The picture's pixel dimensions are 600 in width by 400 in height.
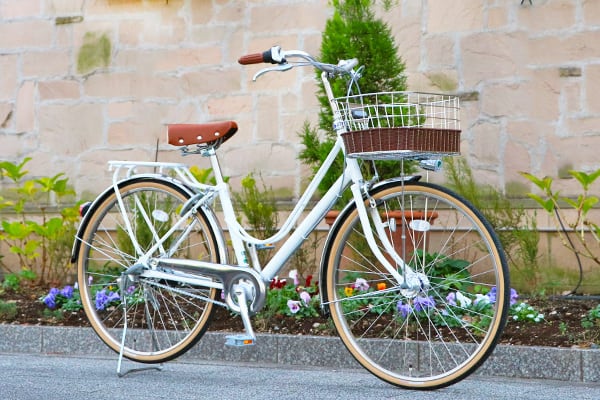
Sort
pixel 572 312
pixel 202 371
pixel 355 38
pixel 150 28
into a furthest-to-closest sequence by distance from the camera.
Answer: pixel 150 28 → pixel 355 38 → pixel 572 312 → pixel 202 371

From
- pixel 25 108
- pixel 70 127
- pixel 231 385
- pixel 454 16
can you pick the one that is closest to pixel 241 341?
pixel 231 385

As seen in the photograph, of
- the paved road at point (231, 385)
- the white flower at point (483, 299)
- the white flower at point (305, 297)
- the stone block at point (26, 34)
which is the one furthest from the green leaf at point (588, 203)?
the stone block at point (26, 34)

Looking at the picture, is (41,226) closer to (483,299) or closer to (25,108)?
(25,108)

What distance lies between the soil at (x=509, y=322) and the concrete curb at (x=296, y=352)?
23cm

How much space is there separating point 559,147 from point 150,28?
328 cm

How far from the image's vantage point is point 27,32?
867 cm

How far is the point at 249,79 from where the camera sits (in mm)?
7965

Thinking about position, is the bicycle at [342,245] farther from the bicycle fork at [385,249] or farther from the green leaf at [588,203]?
the green leaf at [588,203]

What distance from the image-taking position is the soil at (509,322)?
545 centimetres

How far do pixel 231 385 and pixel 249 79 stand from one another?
3.59m

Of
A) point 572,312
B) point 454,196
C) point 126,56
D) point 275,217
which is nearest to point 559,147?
point 572,312

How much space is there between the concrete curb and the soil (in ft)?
0.74

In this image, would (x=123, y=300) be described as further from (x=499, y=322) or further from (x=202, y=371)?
(x=499, y=322)

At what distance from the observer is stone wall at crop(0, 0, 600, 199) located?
7.05 metres
